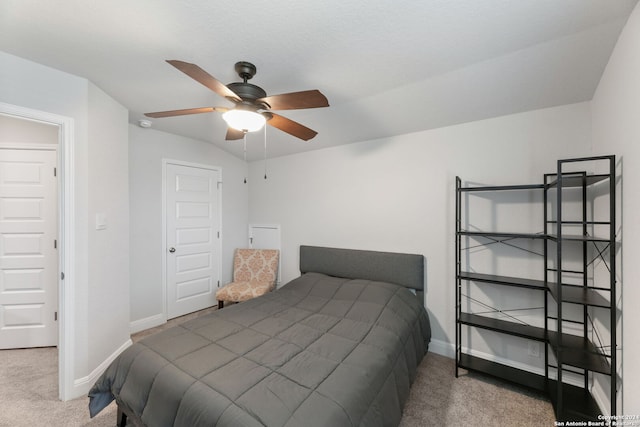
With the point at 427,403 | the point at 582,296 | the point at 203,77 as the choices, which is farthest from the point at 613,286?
the point at 203,77

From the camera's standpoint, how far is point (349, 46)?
1.60 m

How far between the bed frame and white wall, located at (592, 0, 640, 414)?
1408 millimetres

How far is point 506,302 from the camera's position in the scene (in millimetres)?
2287

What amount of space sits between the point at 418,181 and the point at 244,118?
6.26 feet

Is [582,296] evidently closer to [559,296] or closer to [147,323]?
[559,296]

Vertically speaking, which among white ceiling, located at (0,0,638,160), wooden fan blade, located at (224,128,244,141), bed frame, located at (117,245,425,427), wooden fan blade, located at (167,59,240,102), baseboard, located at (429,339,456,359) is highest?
white ceiling, located at (0,0,638,160)

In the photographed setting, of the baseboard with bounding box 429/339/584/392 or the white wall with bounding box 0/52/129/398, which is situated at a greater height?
the white wall with bounding box 0/52/129/398

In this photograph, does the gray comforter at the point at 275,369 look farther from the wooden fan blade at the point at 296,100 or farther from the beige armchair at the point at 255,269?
the wooden fan blade at the point at 296,100

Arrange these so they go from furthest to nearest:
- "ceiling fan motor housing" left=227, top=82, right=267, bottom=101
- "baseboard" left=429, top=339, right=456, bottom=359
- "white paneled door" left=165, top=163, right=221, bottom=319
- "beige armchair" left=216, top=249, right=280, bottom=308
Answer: "beige armchair" left=216, top=249, right=280, bottom=308 → "white paneled door" left=165, top=163, right=221, bottom=319 → "baseboard" left=429, top=339, right=456, bottom=359 → "ceiling fan motor housing" left=227, top=82, right=267, bottom=101

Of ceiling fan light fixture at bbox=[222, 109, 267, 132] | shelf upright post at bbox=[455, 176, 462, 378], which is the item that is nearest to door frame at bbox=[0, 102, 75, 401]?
ceiling fan light fixture at bbox=[222, 109, 267, 132]

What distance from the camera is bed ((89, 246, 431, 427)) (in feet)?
3.88

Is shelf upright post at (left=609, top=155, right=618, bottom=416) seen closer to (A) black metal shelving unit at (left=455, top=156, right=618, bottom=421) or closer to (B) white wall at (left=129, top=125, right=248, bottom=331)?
(A) black metal shelving unit at (left=455, top=156, right=618, bottom=421)

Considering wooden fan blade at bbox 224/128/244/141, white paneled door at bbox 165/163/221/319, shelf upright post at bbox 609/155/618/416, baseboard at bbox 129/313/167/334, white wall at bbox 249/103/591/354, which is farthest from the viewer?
white paneled door at bbox 165/163/221/319

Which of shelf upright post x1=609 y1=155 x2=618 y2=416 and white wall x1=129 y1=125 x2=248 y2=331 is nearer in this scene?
shelf upright post x1=609 y1=155 x2=618 y2=416
